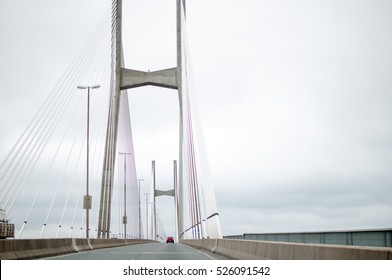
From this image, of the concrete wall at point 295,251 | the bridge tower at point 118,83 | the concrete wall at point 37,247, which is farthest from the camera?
the bridge tower at point 118,83

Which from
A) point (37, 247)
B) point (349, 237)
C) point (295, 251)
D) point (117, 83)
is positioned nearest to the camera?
point (295, 251)

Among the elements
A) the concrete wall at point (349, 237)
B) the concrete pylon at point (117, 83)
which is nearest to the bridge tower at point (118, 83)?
the concrete pylon at point (117, 83)

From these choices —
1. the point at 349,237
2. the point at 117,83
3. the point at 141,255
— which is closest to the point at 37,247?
the point at 141,255

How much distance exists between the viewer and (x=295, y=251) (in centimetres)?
1003

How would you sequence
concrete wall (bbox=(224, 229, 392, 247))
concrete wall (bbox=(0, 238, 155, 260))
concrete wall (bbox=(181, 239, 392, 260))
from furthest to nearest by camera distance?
concrete wall (bbox=(0, 238, 155, 260)) → concrete wall (bbox=(224, 229, 392, 247)) → concrete wall (bbox=(181, 239, 392, 260))

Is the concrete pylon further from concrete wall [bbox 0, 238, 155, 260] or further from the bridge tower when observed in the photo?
concrete wall [bbox 0, 238, 155, 260]

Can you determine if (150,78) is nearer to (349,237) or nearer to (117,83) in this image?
(117,83)

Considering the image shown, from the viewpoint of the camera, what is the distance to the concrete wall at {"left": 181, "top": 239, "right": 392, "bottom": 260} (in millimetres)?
6600

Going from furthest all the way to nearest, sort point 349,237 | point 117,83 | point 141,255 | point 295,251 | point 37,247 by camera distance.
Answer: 1. point 117,83
2. point 141,255
3. point 37,247
4. point 349,237
5. point 295,251

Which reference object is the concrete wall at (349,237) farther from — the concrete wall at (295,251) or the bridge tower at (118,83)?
the bridge tower at (118,83)

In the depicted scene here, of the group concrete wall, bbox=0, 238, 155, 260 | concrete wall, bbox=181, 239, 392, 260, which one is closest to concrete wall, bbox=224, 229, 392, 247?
concrete wall, bbox=181, 239, 392, 260

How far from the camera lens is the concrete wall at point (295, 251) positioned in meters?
6.60
